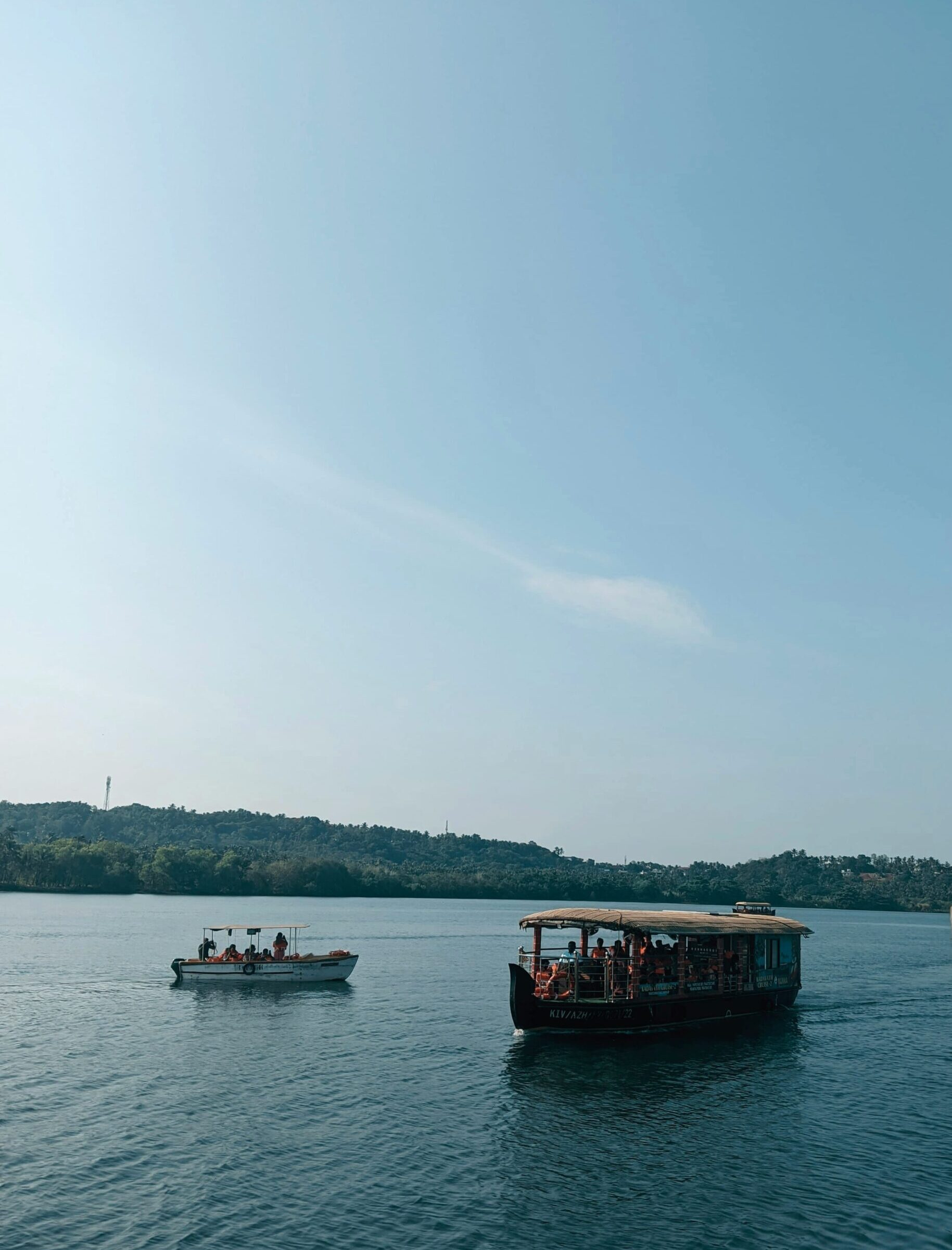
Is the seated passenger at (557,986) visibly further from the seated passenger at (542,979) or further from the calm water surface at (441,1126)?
the calm water surface at (441,1126)

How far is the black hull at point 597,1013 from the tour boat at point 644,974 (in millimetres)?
49

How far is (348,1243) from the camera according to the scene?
22969 millimetres

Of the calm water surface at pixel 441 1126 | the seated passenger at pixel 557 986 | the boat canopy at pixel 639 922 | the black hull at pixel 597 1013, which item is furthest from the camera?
the boat canopy at pixel 639 922

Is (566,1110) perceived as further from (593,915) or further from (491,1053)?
(593,915)

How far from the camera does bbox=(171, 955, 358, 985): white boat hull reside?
6481 cm

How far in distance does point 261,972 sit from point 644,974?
28.6 metres

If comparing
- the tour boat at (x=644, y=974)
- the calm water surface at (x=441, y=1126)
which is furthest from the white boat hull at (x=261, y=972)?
the tour boat at (x=644, y=974)

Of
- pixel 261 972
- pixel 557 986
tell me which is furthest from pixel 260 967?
pixel 557 986

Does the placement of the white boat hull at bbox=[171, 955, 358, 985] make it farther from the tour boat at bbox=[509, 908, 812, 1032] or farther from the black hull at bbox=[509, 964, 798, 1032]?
the black hull at bbox=[509, 964, 798, 1032]

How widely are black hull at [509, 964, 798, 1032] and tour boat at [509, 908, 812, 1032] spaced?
0.05 metres

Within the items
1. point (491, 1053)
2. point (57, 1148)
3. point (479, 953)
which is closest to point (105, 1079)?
point (57, 1148)

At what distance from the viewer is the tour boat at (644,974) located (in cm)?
4697

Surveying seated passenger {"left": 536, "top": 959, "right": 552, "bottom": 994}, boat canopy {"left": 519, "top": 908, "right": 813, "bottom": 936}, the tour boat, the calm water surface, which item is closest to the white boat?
the calm water surface

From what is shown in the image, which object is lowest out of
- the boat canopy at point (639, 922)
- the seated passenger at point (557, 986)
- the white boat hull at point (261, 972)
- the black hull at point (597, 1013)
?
the white boat hull at point (261, 972)
